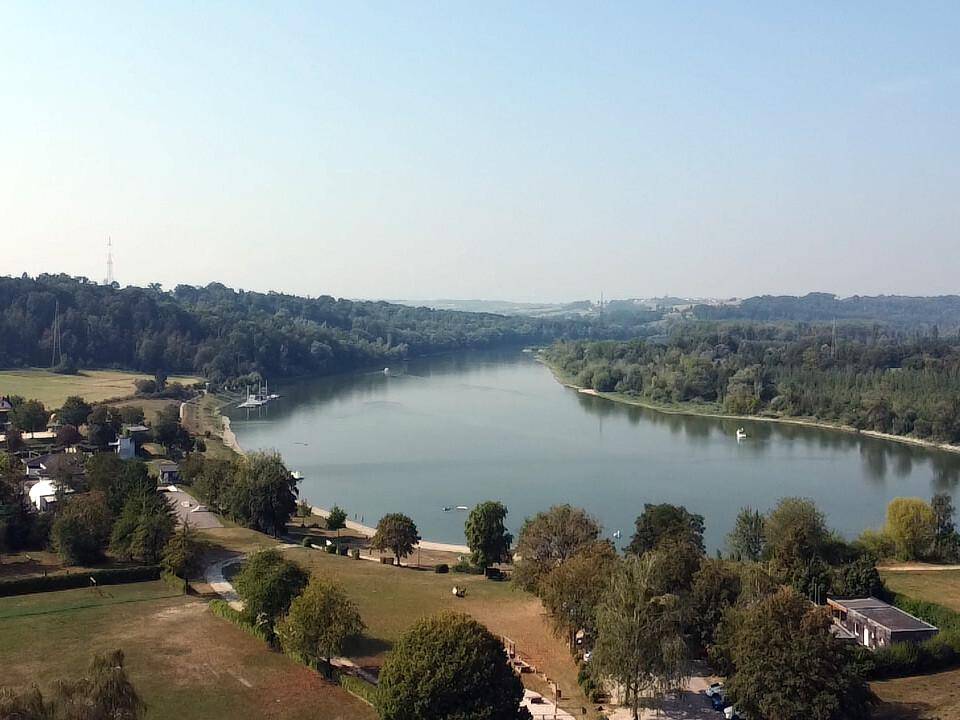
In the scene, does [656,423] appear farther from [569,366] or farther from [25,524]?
[25,524]

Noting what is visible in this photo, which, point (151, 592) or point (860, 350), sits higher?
point (860, 350)

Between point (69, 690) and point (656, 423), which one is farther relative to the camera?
point (656, 423)

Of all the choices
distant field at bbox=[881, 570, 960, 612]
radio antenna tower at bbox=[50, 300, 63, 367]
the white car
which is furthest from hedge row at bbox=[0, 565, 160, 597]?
radio antenna tower at bbox=[50, 300, 63, 367]

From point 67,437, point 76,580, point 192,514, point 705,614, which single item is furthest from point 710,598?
point 67,437

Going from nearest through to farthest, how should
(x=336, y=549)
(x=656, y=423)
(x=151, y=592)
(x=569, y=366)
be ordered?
(x=151, y=592) → (x=336, y=549) → (x=656, y=423) → (x=569, y=366)

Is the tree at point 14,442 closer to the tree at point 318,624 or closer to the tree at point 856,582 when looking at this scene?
the tree at point 318,624

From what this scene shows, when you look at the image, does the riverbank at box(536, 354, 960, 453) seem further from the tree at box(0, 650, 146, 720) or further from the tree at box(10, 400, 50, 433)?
the tree at box(0, 650, 146, 720)

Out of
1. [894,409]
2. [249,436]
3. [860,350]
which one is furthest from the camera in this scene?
[860,350]

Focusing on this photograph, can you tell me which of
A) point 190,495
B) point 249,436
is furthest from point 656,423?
point 190,495
